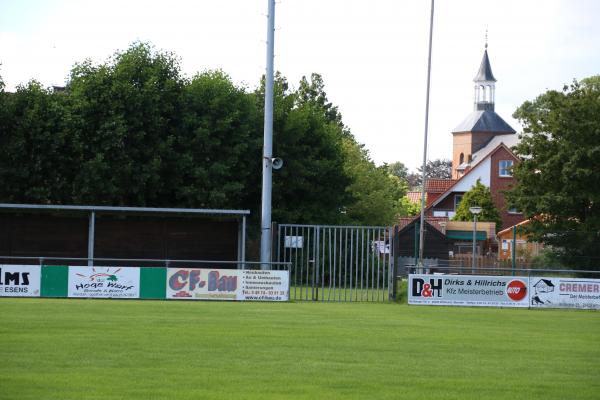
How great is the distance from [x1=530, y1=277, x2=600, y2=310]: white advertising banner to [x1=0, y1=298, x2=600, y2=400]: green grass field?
623 centimetres

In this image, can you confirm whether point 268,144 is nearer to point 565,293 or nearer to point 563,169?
point 565,293

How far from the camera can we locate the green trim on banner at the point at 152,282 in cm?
3272

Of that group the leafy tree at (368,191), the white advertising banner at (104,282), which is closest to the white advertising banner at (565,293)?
the white advertising banner at (104,282)

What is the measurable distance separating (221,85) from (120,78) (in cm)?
519

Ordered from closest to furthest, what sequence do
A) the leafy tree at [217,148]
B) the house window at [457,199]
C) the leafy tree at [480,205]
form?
1. the leafy tree at [217,148]
2. the leafy tree at [480,205]
3. the house window at [457,199]

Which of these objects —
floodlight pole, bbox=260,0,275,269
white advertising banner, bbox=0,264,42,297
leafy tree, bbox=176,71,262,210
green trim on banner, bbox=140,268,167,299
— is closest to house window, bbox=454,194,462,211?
leafy tree, bbox=176,71,262,210

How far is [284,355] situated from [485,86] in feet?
427

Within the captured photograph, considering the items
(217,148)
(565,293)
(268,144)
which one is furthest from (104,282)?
(217,148)

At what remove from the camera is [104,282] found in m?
32.4

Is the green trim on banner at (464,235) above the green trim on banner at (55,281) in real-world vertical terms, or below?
above

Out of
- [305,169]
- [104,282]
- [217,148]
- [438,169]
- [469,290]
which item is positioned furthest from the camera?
[438,169]

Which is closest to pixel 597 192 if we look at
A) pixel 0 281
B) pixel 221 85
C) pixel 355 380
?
pixel 221 85

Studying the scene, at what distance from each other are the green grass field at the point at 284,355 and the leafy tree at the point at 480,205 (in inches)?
2438

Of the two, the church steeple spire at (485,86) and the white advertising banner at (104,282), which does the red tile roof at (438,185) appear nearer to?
the church steeple spire at (485,86)
